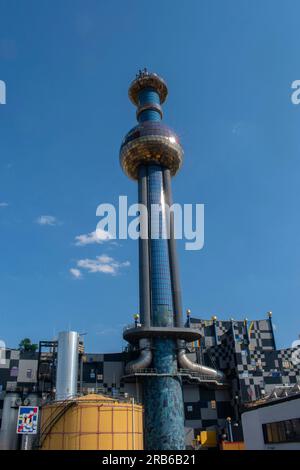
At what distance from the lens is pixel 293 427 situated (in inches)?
1020

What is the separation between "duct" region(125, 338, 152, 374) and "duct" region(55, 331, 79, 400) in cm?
744

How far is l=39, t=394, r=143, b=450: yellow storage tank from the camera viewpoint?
31.3 m

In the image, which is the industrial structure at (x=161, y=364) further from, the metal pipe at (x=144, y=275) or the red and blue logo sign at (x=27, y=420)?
the red and blue logo sign at (x=27, y=420)

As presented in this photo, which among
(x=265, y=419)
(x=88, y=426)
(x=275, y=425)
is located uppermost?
(x=88, y=426)

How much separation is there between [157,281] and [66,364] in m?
17.5

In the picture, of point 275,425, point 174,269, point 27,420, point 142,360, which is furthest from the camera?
point 174,269

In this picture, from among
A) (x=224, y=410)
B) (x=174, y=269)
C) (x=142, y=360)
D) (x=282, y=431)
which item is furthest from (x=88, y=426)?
(x=224, y=410)

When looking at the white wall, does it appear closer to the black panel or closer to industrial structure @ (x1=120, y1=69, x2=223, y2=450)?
industrial structure @ (x1=120, y1=69, x2=223, y2=450)

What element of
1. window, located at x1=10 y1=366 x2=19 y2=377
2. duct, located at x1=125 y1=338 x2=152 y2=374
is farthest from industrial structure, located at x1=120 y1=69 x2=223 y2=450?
window, located at x1=10 y1=366 x2=19 y2=377

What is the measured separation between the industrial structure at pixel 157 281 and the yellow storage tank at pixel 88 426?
19.8 meters

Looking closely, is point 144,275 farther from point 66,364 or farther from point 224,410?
point 224,410

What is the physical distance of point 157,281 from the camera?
199 ft
